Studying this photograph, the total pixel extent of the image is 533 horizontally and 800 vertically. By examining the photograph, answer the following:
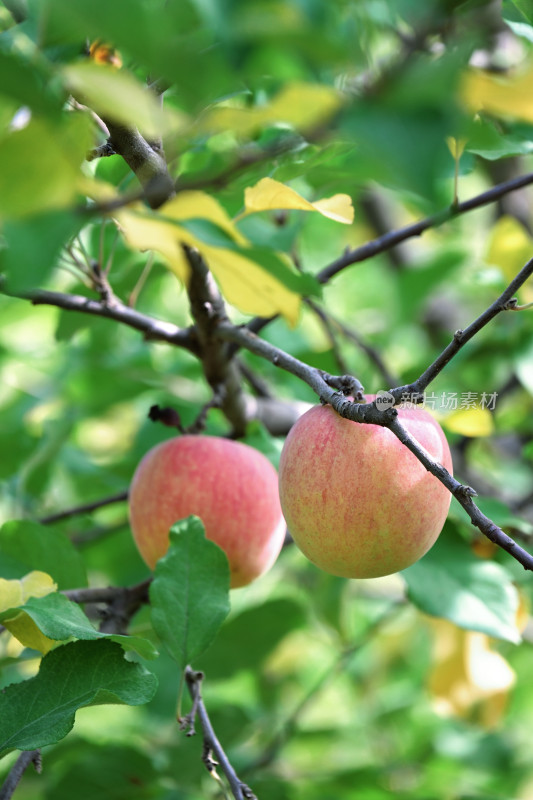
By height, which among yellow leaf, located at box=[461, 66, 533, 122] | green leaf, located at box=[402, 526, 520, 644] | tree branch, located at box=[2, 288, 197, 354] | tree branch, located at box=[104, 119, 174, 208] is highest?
yellow leaf, located at box=[461, 66, 533, 122]

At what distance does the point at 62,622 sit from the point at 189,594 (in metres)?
0.13

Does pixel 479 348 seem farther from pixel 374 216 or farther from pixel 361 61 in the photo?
pixel 361 61

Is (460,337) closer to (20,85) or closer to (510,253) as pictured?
(20,85)

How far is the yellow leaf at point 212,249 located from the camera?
0.37 metres

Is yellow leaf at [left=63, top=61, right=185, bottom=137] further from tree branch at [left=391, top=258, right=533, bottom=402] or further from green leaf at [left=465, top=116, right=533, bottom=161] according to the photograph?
green leaf at [left=465, top=116, right=533, bottom=161]

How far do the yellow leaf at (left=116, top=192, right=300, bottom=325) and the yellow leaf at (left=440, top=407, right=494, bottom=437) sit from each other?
43cm

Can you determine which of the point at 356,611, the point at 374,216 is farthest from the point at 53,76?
the point at 374,216

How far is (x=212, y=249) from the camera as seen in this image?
41cm

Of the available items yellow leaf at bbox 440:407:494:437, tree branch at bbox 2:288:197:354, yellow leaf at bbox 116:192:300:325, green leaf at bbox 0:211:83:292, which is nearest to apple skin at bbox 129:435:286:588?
tree branch at bbox 2:288:197:354

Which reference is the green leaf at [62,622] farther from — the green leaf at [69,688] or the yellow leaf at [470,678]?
the yellow leaf at [470,678]

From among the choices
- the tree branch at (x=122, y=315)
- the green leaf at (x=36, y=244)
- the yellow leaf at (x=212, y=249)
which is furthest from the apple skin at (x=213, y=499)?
the green leaf at (x=36, y=244)

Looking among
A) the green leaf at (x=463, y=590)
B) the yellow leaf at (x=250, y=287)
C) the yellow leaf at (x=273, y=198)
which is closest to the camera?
the yellow leaf at (x=250, y=287)

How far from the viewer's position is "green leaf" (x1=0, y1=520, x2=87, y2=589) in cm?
85

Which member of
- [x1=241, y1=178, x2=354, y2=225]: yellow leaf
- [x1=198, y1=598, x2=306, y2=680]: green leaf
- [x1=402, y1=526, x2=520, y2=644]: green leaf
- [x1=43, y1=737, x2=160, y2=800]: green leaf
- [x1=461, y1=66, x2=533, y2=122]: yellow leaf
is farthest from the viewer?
[x1=198, y1=598, x2=306, y2=680]: green leaf
